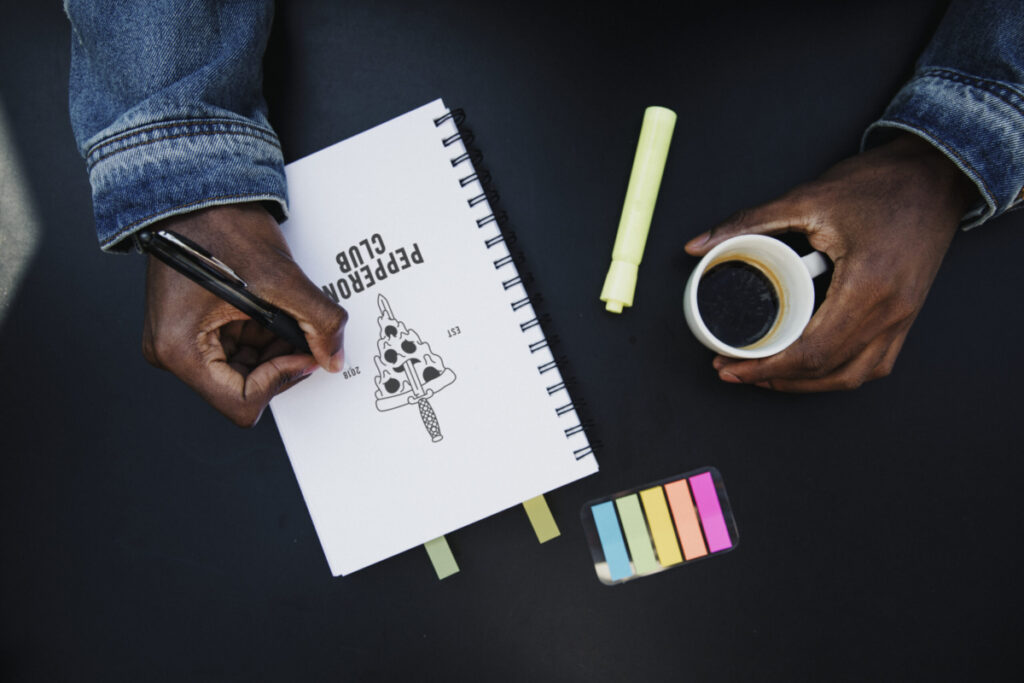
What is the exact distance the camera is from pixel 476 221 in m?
0.65

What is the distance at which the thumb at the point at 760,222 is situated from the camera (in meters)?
0.59

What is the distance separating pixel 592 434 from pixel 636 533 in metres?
0.14

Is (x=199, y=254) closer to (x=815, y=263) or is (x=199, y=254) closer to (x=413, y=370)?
(x=413, y=370)

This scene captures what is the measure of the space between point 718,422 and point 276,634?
62 cm

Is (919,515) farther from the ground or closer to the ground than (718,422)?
closer to the ground

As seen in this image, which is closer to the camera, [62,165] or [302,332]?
[302,332]

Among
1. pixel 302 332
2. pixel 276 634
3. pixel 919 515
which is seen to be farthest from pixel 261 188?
pixel 919 515

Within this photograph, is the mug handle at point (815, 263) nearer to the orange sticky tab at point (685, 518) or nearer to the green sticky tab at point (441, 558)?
the orange sticky tab at point (685, 518)

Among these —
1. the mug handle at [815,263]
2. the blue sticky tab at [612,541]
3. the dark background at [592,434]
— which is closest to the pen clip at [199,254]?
the dark background at [592,434]

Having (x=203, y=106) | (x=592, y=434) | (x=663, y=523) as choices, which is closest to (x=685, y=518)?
(x=663, y=523)

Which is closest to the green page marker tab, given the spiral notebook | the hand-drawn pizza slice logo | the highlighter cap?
the highlighter cap

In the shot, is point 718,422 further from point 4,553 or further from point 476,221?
point 4,553

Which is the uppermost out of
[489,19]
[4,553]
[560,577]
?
[489,19]

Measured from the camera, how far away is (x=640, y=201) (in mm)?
637
